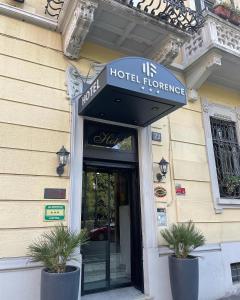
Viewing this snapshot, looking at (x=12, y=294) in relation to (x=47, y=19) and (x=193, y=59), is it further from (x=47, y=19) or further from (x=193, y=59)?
(x=193, y=59)

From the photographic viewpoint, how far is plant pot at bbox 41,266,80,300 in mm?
3404

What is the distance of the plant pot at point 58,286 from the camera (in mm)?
3404

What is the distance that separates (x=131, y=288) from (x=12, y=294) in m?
2.29

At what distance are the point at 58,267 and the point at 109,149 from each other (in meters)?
2.43

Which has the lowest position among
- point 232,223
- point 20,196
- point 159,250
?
point 159,250

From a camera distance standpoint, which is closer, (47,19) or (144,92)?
(144,92)

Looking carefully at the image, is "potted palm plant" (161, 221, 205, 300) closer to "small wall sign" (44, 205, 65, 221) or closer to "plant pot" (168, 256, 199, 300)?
"plant pot" (168, 256, 199, 300)

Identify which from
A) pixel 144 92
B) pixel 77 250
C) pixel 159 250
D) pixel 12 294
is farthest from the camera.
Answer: pixel 159 250

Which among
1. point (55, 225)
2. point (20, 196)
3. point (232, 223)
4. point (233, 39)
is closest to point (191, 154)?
point (232, 223)

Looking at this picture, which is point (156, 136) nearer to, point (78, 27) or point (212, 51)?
point (212, 51)

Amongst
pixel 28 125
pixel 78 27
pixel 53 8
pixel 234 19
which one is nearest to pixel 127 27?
pixel 78 27

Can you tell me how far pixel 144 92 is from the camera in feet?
13.3

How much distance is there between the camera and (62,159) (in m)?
4.48

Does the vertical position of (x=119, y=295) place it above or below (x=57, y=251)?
below
